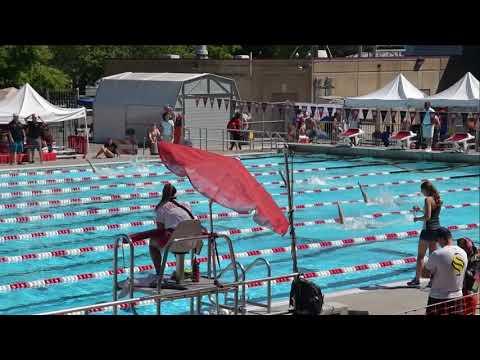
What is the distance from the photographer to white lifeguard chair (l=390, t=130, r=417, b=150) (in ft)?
89.8

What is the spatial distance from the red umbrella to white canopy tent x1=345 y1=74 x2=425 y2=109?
22.7 m

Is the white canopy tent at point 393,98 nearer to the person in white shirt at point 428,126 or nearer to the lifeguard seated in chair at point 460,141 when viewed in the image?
the person in white shirt at point 428,126

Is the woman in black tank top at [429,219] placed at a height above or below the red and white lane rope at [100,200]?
above

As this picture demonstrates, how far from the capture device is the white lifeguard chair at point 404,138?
27359mm

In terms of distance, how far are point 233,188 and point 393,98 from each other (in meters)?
23.1

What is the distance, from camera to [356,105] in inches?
1195

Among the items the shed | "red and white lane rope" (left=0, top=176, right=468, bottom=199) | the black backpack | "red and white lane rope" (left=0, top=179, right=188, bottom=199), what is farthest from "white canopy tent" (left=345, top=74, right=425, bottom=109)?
the black backpack

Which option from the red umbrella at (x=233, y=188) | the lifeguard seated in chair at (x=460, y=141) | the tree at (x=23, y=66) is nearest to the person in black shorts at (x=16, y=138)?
the lifeguard seated in chair at (x=460, y=141)

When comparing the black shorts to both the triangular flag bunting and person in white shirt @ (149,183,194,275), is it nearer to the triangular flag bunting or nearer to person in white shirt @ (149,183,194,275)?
person in white shirt @ (149,183,194,275)

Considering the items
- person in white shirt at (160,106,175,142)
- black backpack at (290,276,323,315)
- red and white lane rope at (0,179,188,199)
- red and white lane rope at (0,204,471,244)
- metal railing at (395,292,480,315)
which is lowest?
red and white lane rope at (0,204,471,244)

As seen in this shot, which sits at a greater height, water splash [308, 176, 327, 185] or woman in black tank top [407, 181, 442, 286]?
woman in black tank top [407, 181, 442, 286]

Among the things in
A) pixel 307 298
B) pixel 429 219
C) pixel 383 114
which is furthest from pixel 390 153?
pixel 307 298

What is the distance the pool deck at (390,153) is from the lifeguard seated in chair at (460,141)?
0.42 metres
